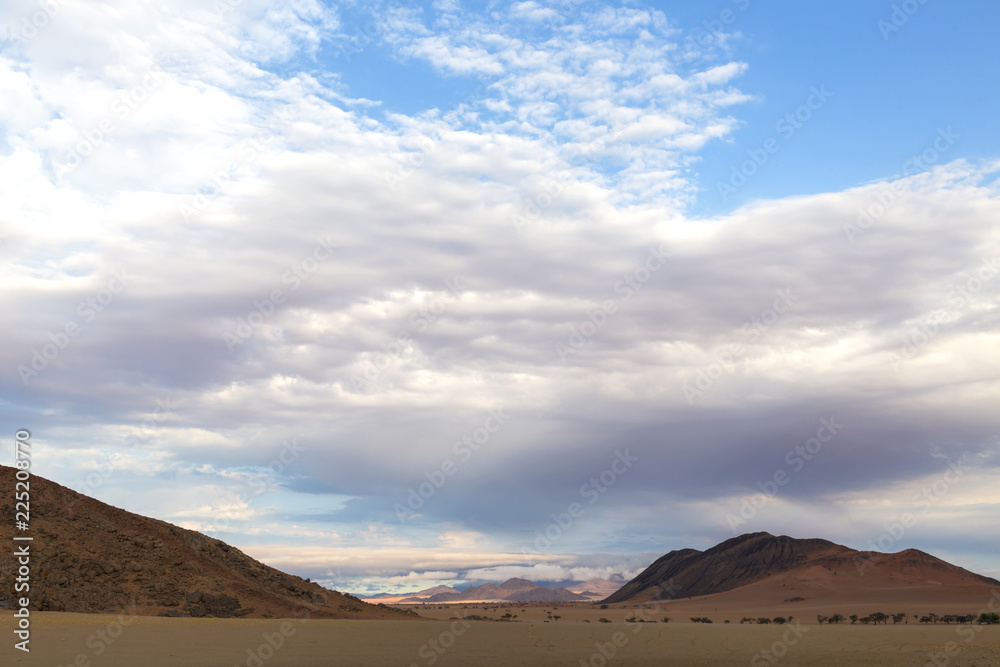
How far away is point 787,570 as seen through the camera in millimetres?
98750

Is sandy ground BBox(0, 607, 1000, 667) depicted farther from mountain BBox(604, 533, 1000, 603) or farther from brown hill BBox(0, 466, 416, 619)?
mountain BBox(604, 533, 1000, 603)

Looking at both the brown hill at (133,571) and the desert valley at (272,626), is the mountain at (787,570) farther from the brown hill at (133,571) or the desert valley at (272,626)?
the brown hill at (133,571)

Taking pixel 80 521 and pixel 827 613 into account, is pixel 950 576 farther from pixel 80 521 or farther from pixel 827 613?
pixel 80 521

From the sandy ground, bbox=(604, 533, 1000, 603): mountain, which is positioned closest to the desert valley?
the sandy ground

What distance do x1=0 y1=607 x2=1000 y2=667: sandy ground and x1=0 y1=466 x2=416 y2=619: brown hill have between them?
5562mm

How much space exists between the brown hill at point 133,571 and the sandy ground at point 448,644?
219 inches

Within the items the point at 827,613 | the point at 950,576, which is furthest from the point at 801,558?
the point at 827,613

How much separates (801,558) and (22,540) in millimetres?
94960

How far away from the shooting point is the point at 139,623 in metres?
25.7

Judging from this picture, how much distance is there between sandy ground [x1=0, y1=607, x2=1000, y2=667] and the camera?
64.0 feet

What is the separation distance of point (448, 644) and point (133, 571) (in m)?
20.4

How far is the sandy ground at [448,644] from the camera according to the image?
19516 mm
